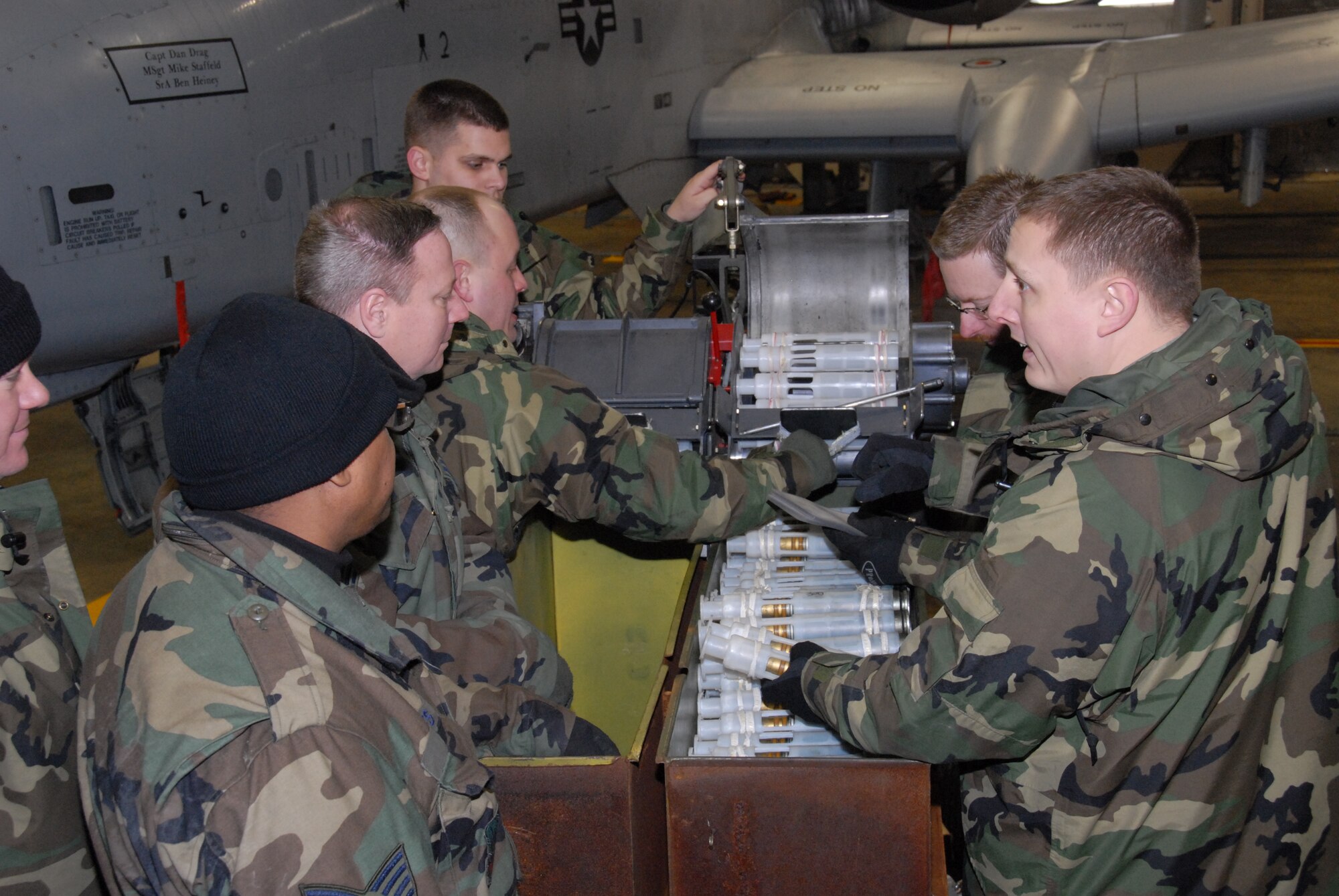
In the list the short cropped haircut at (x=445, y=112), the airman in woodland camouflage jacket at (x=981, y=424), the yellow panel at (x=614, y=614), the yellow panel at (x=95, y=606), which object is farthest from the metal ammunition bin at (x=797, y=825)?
the yellow panel at (x=95, y=606)

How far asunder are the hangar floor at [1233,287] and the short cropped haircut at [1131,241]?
496 centimetres

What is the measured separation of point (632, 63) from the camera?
8602 mm

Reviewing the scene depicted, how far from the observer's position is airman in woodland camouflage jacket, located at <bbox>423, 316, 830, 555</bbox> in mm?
2740

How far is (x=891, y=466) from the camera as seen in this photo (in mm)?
2686

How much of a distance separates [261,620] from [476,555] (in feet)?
3.98

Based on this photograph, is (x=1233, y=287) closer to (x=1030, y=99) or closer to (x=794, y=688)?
(x=1030, y=99)

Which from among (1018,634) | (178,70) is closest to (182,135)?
(178,70)

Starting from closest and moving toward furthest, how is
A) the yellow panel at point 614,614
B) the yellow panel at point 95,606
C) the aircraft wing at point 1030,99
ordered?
1. the yellow panel at point 614,614
2. the yellow panel at point 95,606
3. the aircraft wing at point 1030,99

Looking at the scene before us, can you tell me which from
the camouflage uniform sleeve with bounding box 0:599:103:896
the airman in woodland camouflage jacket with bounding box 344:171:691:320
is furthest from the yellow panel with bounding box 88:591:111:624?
the camouflage uniform sleeve with bounding box 0:599:103:896

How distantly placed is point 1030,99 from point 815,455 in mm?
6469

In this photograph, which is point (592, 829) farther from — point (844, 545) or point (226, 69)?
point (226, 69)

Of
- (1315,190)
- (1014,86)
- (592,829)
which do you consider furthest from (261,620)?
(1315,190)

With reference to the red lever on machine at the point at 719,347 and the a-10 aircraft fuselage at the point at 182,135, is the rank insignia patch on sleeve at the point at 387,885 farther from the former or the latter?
the a-10 aircraft fuselage at the point at 182,135

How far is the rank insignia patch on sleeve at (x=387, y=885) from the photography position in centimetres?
134
